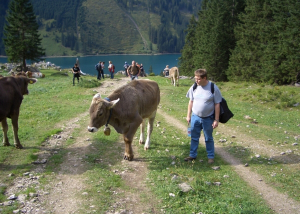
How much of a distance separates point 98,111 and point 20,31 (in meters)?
47.9

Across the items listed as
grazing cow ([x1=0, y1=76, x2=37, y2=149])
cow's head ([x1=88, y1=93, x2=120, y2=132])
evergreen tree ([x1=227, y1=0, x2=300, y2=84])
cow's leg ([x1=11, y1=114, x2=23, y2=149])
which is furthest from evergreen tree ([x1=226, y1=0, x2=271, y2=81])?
cow's leg ([x1=11, y1=114, x2=23, y2=149])

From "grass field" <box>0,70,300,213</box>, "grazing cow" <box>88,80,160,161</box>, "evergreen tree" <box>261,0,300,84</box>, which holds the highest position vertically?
"evergreen tree" <box>261,0,300,84</box>

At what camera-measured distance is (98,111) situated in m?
7.11

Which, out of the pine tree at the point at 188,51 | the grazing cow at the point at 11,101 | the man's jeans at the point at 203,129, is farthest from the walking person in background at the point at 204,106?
the pine tree at the point at 188,51

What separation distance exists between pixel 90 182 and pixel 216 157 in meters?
4.54

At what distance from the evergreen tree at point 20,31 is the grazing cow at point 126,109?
1655 inches

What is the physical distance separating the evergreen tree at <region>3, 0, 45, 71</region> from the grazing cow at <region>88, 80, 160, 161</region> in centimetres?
4203

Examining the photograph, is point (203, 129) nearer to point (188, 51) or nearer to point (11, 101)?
point (11, 101)

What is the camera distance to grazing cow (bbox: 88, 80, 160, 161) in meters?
7.20

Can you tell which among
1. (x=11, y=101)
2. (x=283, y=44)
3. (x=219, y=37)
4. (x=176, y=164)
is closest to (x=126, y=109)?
(x=176, y=164)

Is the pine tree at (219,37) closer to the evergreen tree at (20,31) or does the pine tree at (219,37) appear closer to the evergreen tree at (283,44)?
the evergreen tree at (283,44)

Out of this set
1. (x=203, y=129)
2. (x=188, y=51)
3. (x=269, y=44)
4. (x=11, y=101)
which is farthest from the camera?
(x=188, y=51)

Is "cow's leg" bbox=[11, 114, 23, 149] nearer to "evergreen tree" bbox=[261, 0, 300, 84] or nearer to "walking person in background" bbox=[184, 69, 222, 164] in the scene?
"walking person in background" bbox=[184, 69, 222, 164]

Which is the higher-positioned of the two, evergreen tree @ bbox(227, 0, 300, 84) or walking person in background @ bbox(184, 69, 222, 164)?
evergreen tree @ bbox(227, 0, 300, 84)
